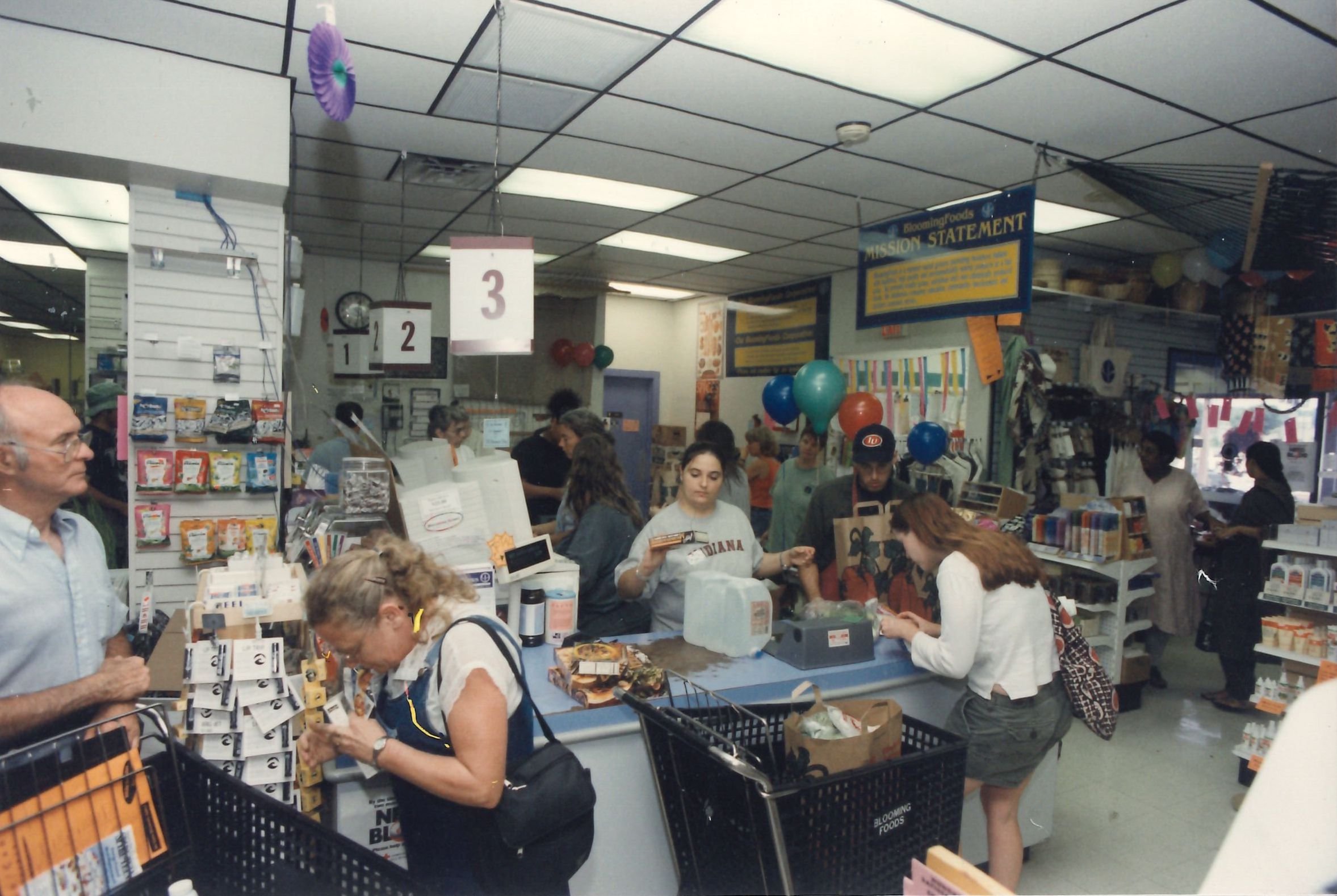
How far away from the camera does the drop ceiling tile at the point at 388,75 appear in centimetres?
328

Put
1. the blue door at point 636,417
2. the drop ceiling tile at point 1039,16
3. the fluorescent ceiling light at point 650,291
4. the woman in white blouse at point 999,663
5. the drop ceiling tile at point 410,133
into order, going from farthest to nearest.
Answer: the blue door at point 636,417 → the fluorescent ceiling light at point 650,291 → the drop ceiling tile at point 410,133 → the drop ceiling tile at point 1039,16 → the woman in white blouse at point 999,663

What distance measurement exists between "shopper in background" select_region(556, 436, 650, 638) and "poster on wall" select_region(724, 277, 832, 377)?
183 inches

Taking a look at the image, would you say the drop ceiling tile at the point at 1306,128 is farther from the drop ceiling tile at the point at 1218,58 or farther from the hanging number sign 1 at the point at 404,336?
the hanging number sign 1 at the point at 404,336

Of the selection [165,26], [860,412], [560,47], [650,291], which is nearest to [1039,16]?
[560,47]

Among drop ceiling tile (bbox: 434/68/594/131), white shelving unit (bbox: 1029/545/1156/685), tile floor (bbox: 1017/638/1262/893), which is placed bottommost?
tile floor (bbox: 1017/638/1262/893)

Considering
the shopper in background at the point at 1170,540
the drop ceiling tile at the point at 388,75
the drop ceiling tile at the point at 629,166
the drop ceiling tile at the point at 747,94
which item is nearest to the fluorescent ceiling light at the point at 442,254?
the drop ceiling tile at the point at 629,166

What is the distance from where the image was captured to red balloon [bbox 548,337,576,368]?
9.45 m

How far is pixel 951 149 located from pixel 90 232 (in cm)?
635

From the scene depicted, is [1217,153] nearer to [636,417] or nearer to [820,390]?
[820,390]

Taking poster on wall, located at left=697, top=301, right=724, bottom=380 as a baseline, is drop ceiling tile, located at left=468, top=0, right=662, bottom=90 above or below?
above

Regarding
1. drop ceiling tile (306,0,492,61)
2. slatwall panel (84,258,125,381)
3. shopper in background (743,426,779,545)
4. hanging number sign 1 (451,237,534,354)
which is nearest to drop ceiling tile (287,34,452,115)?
drop ceiling tile (306,0,492,61)

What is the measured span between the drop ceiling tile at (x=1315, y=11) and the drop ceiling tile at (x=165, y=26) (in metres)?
3.76

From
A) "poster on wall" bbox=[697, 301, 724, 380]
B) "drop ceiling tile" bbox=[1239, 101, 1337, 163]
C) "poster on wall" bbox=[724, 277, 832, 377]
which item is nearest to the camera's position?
"drop ceiling tile" bbox=[1239, 101, 1337, 163]

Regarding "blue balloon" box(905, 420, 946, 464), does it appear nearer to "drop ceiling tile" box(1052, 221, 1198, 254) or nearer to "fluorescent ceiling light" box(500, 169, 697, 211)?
"drop ceiling tile" box(1052, 221, 1198, 254)
